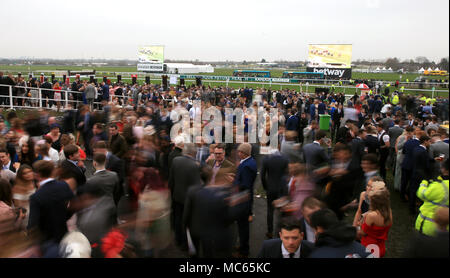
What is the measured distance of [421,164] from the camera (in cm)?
651

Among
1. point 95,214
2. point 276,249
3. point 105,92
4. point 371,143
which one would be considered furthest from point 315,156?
point 105,92

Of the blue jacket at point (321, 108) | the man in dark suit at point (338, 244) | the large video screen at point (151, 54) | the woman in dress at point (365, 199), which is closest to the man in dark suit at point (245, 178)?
the woman in dress at point (365, 199)

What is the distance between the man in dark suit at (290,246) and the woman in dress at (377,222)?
3.50ft

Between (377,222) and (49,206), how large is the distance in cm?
354

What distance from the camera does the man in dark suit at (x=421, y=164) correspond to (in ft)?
21.2

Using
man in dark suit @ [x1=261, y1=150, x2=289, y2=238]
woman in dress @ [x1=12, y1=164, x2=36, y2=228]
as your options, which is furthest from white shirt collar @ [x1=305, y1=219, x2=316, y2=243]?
woman in dress @ [x1=12, y1=164, x2=36, y2=228]

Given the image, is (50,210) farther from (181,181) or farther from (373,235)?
(373,235)

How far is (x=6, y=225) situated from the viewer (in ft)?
10.3

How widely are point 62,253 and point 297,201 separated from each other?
285cm

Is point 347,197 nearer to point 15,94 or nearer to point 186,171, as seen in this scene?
point 186,171

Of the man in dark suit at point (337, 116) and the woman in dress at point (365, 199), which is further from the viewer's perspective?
the man in dark suit at point (337, 116)

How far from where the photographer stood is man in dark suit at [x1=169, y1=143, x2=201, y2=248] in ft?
16.2

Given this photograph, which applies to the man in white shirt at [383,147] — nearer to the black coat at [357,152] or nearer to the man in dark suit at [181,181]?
the black coat at [357,152]
